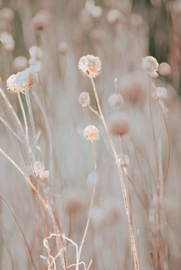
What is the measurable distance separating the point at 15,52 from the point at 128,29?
390mm

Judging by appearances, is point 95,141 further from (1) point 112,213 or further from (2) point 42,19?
(2) point 42,19

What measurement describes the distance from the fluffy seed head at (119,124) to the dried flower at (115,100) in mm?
39

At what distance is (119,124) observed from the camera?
72cm

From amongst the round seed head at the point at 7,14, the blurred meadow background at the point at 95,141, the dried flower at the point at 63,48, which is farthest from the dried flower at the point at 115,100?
the round seed head at the point at 7,14

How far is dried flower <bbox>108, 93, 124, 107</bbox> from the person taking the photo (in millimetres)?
712

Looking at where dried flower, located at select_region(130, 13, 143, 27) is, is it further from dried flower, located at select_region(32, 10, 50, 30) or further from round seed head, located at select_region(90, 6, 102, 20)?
dried flower, located at select_region(32, 10, 50, 30)

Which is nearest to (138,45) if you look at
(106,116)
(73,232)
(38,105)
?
(106,116)

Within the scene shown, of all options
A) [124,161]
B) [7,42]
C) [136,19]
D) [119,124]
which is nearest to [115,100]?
[119,124]

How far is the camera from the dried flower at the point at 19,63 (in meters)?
0.80

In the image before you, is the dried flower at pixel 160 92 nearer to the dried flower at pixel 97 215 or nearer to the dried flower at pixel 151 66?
the dried flower at pixel 151 66

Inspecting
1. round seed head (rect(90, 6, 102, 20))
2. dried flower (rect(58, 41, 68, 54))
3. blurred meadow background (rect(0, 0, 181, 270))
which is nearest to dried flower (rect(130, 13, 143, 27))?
blurred meadow background (rect(0, 0, 181, 270))

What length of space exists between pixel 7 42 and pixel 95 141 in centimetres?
45

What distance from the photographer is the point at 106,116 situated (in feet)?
2.51

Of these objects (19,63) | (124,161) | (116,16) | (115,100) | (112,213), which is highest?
(116,16)
